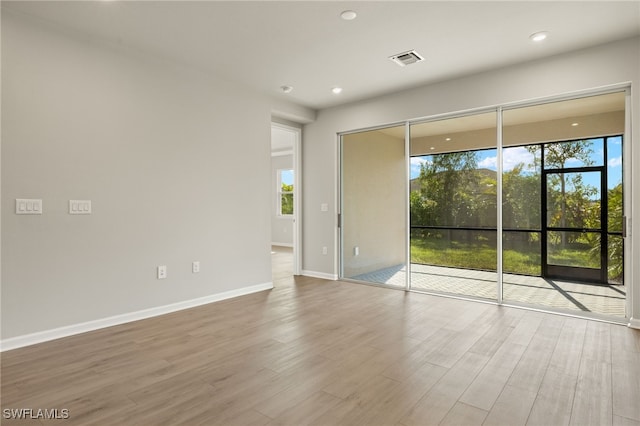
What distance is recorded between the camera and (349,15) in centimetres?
295

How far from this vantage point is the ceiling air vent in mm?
3693

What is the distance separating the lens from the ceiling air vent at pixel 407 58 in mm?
3693

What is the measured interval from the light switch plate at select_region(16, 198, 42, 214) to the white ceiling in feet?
5.03

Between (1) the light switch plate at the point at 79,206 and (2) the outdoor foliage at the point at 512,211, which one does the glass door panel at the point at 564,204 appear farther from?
(1) the light switch plate at the point at 79,206

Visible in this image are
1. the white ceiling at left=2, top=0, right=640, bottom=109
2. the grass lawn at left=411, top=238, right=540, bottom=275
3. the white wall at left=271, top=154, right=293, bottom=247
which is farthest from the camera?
the white wall at left=271, top=154, right=293, bottom=247

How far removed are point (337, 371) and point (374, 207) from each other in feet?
10.5

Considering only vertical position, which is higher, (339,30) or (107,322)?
(339,30)

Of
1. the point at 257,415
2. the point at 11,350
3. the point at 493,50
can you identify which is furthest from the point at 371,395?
the point at 493,50

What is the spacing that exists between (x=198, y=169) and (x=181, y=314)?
5.39 feet

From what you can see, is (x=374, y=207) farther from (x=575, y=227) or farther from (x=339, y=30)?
(x=339, y=30)

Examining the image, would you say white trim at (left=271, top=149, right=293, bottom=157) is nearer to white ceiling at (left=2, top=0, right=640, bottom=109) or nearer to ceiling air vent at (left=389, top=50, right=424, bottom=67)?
white ceiling at (left=2, top=0, right=640, bottom=109)

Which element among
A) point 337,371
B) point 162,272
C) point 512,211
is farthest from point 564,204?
point 162,272

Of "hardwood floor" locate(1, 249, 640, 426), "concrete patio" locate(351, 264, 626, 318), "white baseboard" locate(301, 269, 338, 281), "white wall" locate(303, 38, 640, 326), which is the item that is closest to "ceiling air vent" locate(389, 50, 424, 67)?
"white wall" locate(303, 38, 640, 326)

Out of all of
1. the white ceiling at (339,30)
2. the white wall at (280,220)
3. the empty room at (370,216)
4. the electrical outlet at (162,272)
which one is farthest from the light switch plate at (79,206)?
the white wall at (280,220)
